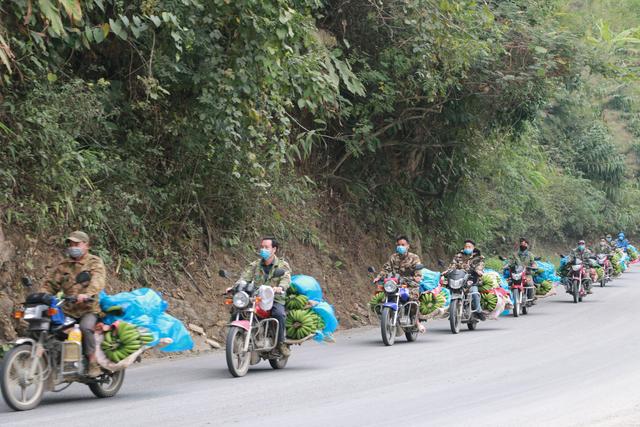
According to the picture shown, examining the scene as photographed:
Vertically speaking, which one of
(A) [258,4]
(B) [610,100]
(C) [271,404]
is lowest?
(C) [271,404]

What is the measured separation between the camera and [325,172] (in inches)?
1006

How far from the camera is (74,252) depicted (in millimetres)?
10766

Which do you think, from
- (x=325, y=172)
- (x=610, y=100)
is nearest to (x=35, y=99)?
(x=325, y=172)

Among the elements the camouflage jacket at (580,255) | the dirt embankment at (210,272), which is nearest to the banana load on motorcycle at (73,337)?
the dirt embankment at (210,272)

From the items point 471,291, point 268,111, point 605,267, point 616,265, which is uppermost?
point 268,111

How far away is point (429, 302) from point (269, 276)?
17.6 feet

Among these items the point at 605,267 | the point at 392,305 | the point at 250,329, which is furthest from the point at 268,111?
the point at 605,267

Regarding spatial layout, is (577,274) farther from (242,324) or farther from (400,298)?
(242,324)

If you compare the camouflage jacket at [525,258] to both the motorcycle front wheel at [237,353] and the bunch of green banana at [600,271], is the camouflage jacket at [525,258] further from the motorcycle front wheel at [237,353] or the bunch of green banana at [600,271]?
the motorcycle front wheel at [237,353]

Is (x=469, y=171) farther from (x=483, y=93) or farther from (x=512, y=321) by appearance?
(x=512, y=321)

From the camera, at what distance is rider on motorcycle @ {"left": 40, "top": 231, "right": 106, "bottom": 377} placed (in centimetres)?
1057

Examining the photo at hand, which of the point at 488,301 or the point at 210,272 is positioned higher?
the point at 210,272

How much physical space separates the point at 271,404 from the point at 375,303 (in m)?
7.38

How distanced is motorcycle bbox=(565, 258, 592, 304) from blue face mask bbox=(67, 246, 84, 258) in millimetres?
19442
